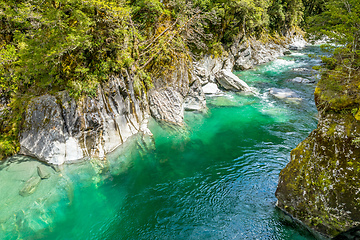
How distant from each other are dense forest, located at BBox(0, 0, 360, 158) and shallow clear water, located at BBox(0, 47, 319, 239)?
156 inches

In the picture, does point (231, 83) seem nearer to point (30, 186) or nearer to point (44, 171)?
point (44, 171)

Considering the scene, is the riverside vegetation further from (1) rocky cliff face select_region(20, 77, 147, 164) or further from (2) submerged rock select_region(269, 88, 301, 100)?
(2) submerged rock select_region(269, 88, 301, 100)

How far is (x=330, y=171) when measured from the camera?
5.60m

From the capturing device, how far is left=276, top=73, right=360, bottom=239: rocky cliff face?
5.29 m

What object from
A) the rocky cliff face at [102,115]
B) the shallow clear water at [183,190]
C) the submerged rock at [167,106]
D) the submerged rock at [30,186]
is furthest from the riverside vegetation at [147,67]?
the submerged rock at [30,186]

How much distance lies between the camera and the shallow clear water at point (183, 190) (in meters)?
6.29

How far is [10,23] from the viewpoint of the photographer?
8898 millimetres

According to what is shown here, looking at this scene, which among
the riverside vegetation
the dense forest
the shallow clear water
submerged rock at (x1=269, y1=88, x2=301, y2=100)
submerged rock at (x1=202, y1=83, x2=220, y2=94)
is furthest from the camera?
submerged rock at (x1=202, y1=83, x2=220, y2=94)

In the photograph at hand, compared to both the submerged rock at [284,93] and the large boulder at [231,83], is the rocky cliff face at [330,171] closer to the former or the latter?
the submerged rock at [284,93]

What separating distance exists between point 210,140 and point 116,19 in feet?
28.5

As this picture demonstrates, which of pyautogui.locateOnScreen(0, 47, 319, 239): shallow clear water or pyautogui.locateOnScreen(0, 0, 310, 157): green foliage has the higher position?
pyautogui.locateOnScreen(0, 0, 310, 157): green foliage

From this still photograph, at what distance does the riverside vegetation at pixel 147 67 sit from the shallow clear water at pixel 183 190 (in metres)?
1.56

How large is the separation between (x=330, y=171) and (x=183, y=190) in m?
5.14

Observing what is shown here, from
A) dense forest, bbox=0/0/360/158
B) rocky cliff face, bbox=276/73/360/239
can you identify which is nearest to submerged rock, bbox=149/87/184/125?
dense forest, bbox=0/0/360/158
